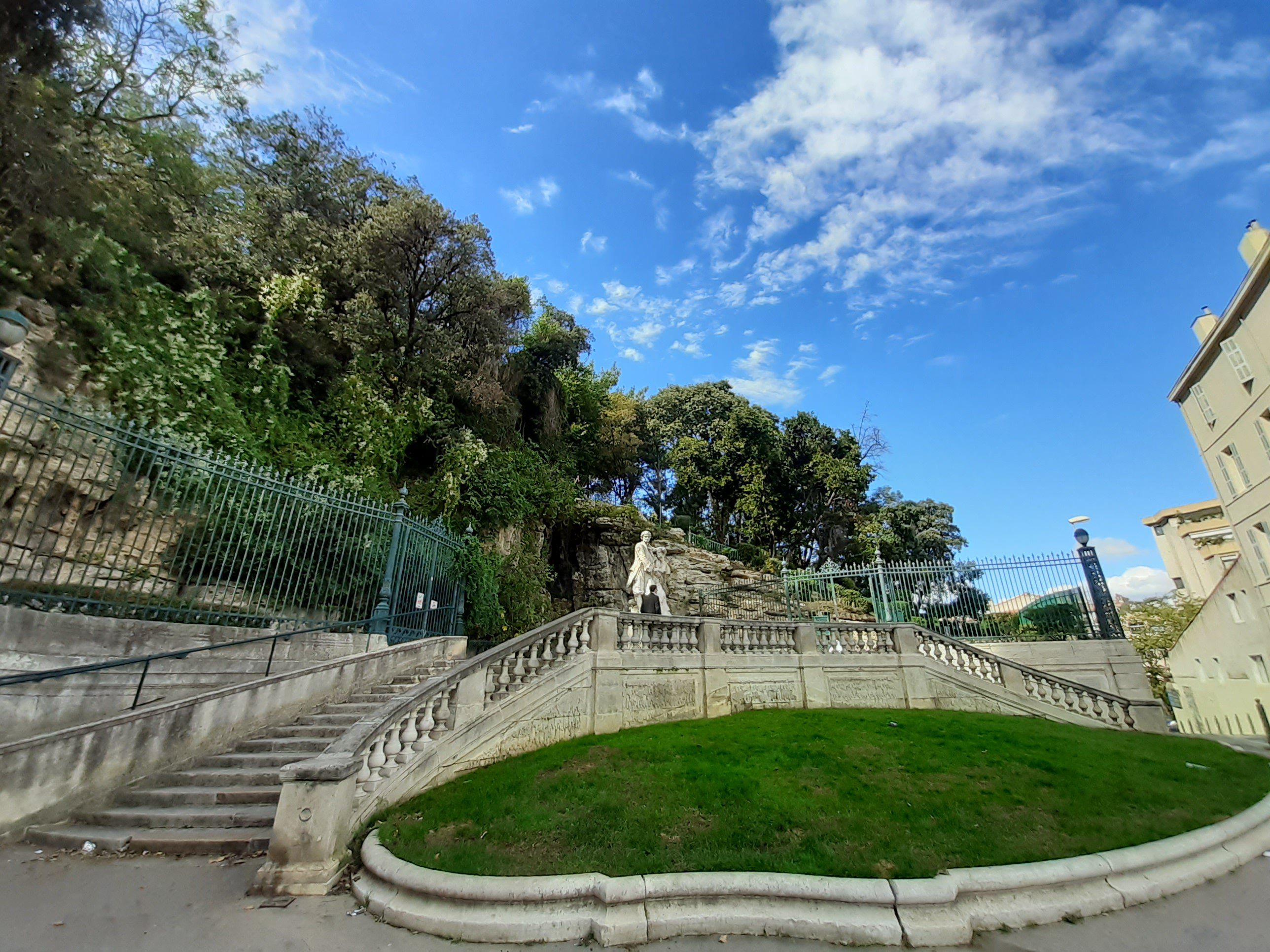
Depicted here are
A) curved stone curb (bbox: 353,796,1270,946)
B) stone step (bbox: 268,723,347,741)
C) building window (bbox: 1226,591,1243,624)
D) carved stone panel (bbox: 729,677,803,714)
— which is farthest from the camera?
building window (bbox: 1226,591,1243,624)

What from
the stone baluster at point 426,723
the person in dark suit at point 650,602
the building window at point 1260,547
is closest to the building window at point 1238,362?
the building window at point 1260,547

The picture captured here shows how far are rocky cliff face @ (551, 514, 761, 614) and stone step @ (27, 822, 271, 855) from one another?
16684 mm

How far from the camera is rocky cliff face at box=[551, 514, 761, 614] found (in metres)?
21.5

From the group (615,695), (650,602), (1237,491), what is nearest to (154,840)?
(615,695)

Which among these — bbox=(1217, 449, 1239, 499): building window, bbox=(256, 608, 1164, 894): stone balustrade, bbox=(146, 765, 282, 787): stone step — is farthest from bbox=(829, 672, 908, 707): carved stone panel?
bbox=(1217, 449, 1239, 499): building window

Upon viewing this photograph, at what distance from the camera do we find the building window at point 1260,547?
17.3 m

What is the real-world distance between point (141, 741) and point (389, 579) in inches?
161

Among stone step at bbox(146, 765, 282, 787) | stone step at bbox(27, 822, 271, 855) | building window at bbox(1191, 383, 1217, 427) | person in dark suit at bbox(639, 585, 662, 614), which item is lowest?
stone step at bbox(27, 822, 271, 855)

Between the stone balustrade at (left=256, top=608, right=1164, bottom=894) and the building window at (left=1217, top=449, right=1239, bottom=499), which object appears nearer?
the stone balustrade at (left=256, top=608, right=1164, bottom=894)

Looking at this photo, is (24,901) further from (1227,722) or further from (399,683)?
(1227,722)

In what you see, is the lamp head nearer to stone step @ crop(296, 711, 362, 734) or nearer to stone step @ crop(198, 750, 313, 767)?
stone step @ crop(198, 750, 313, 767)

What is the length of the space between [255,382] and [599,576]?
44.7 feet

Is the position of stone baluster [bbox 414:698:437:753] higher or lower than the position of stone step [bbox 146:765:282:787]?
higher

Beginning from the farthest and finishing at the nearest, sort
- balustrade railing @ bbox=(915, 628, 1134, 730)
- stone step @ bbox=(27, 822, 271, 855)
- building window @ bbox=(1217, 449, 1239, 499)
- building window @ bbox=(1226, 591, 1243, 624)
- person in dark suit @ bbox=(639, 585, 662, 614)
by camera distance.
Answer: building window @ bbox=(1217, 449, 1239, 499) → building window @ bbox=(1226, 591, 1243, 624) → person in dark suit @ bbox=(639, 585, 662, 614) → balustrade railing @ bbox=(915, 628, 1134, 730) → stone step @ bbox=(27, 822, 271, 855)
